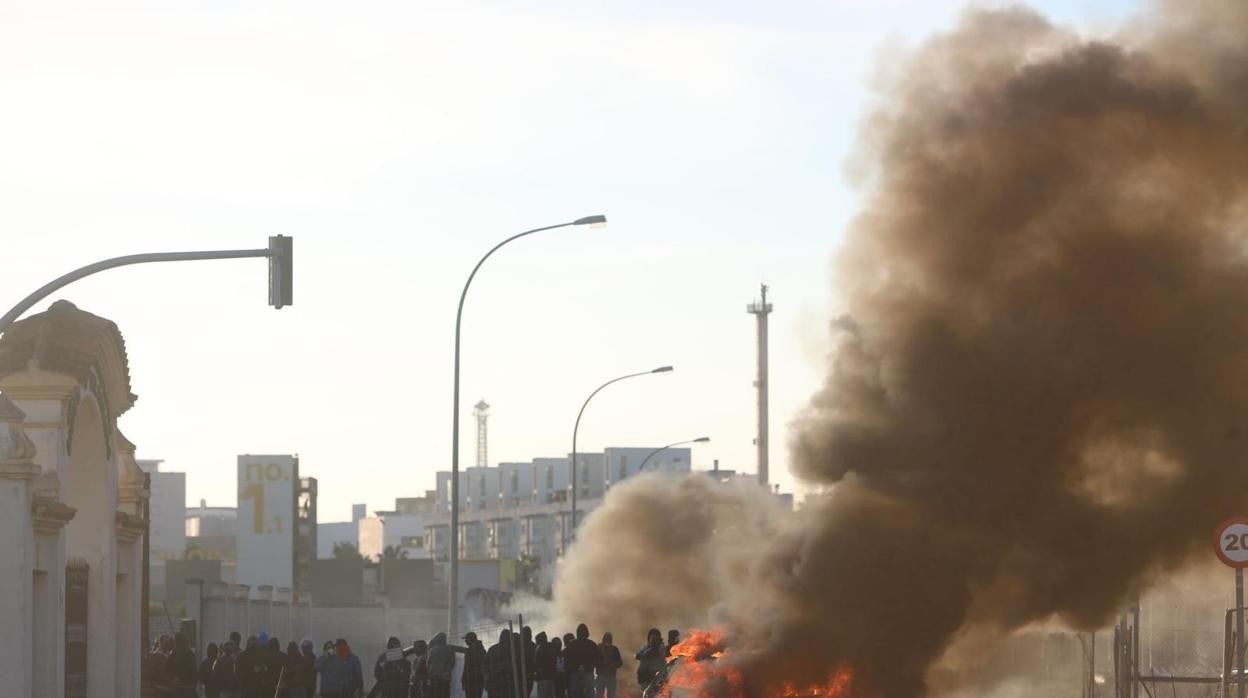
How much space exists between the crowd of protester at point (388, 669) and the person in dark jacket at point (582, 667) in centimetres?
2

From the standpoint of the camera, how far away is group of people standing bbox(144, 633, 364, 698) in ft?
89.2

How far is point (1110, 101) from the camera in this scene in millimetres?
26391

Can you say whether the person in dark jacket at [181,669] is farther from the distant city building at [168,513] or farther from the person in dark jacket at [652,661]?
the distant city building at [168,513]

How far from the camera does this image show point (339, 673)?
27109mm

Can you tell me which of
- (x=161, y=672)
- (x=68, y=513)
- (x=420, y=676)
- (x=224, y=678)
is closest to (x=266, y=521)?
(x=420, y=676)

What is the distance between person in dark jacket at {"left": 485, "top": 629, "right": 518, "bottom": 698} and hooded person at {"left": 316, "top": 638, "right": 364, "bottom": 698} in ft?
6.01

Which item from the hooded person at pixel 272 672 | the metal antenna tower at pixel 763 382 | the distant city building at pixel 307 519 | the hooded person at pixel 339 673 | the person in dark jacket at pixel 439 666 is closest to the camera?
the hooded person at pixel 339 673

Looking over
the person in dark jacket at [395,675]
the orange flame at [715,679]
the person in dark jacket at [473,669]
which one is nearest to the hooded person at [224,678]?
the person in dark jacket at [395,675]

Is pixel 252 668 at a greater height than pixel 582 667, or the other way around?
pixel 252 668

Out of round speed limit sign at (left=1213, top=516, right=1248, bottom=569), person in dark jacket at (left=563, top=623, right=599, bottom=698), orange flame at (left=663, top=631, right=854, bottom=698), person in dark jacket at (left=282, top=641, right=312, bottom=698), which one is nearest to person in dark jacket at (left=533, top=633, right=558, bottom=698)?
person in dark jacket at (left=563, top=623, right=599, bottom=698)

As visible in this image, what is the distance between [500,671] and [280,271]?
28.0ft

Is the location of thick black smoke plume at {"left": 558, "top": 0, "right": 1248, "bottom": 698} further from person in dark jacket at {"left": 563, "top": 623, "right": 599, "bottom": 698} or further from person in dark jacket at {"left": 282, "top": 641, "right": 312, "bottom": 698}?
person in dark jacket at {"left": 282, "top": 641, "right": 312, "bottom": 698}

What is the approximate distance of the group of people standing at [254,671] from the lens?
27.2 meters

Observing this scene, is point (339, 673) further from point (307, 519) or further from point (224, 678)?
point (307, 519)
